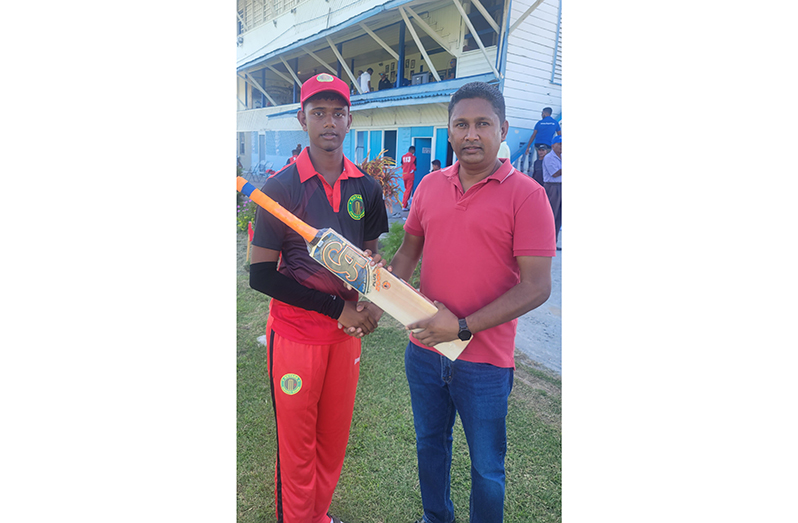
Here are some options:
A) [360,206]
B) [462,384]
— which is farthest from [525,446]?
[360,206]

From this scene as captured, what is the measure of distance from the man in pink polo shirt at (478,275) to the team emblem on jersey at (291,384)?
45 cm

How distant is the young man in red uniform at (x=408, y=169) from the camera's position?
1.95 metres

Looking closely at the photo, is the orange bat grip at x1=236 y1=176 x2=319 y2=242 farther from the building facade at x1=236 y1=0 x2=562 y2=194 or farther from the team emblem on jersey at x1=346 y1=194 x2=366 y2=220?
the building facade at x1=236 y1=0 x2=562 y2=194

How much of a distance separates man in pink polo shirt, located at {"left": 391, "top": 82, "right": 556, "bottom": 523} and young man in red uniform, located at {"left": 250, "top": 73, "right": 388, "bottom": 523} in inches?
10.0

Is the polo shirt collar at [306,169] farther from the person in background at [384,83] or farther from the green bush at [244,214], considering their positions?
the green bush at [244,214]

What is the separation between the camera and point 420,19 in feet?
5.71

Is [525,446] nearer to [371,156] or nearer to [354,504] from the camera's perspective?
[354,504]

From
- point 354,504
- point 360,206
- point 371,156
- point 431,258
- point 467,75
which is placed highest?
point 467,75

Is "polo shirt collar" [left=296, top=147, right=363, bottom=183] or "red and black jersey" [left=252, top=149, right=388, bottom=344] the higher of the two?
"polo shirt collar" [left=296, top=147, right=363, bottom=183]

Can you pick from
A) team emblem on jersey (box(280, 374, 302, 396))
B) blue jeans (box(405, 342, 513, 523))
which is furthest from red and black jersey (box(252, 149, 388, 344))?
blue jeans (box(405, 342, 513, 523))

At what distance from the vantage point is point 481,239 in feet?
4.33

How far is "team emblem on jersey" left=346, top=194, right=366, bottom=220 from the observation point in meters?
1.44
